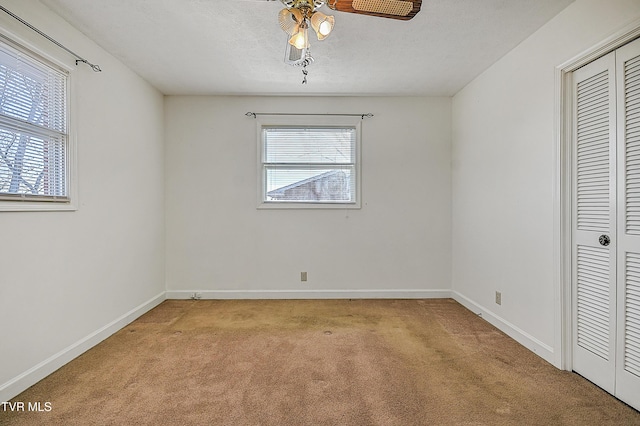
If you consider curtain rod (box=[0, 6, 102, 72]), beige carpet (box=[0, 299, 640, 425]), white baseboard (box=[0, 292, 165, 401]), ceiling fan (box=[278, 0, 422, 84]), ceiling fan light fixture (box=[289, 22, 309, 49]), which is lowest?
beige carpet (box=[0, 299, 640, 425])

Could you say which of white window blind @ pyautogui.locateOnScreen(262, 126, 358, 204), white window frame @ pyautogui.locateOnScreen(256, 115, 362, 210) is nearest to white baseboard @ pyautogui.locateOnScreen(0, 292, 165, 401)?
white window frame @ pyautogui.locateOnScreen(256, 115, 362, 210)

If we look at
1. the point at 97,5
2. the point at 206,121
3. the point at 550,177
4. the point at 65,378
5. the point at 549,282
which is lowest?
the point at 65,378

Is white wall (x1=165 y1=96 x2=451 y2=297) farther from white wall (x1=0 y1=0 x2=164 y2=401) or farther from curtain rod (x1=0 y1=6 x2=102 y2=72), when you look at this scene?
curtain rod (x1=0 y1=6 x2=102 y2=72)

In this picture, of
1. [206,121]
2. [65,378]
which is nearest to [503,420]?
[65,378]

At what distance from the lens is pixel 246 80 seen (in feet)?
11.1

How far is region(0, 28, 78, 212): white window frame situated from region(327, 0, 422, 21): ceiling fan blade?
1981 millimetres

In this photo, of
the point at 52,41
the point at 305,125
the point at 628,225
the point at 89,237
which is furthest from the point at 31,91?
the point at 628,225

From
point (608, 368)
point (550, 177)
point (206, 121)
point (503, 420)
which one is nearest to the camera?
point (503, 420)

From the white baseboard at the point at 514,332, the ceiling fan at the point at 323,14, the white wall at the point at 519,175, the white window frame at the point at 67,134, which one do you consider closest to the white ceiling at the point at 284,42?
the white wall at the point at 519,175

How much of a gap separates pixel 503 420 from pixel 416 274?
7.57 feet

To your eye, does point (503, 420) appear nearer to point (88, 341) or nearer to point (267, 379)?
point (267, 379)

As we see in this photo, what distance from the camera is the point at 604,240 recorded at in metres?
Answer: 1.92

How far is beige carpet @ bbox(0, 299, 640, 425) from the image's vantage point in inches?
67.0

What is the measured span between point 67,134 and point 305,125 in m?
2.39
